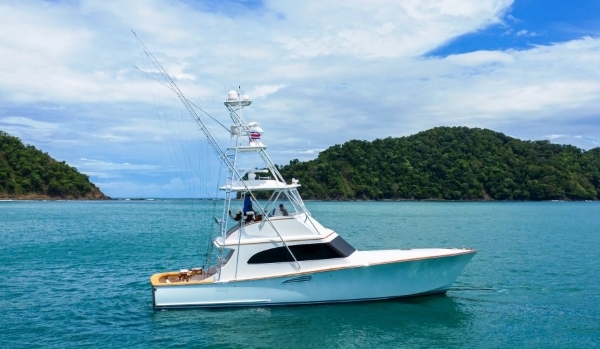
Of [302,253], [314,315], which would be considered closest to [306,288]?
[314,315]

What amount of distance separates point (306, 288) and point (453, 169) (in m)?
167

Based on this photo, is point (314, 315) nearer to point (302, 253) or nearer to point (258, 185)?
point (302, 253)

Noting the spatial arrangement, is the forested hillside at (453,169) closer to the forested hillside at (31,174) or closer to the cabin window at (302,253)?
the forested hillside at (31,174)

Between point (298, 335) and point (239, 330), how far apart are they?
5.58ft

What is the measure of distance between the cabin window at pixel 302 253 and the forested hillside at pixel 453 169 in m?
149

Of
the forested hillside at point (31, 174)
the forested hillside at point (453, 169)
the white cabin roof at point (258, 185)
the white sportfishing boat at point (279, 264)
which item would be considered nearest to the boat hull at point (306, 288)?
the white sportfishing boat at point (279, 264)

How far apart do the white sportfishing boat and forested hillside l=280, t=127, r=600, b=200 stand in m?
148

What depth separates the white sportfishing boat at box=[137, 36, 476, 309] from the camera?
15727 millimetres

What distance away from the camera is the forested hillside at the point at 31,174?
15075 cm

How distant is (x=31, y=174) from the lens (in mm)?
155500

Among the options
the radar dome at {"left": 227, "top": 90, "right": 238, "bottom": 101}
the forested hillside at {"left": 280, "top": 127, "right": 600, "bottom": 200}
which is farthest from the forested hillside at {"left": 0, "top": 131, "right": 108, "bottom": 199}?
the radar dome at {"left": 227, "top": 90, "right": 238, "bottom": 101}

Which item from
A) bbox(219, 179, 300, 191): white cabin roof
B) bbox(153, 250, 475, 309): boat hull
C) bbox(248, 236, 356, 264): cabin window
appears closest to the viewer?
bbox(153, 250, 475, 309): boat hull

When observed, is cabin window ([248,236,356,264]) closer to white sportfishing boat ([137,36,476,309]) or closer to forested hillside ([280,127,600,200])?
white sportfishing boat ([137,36,476,309])

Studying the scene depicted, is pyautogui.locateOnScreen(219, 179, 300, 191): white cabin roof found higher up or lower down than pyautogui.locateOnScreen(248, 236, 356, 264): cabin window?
higher up
